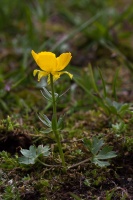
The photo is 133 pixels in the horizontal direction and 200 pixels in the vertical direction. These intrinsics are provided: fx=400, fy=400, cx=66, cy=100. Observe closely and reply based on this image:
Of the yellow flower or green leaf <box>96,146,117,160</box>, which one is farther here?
green leaf <box>96,146,117,160</box>

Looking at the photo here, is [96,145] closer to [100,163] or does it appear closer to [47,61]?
[100,163]

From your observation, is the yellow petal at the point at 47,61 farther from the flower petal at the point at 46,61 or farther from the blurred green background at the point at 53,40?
the blurred green background at the point at 53,40

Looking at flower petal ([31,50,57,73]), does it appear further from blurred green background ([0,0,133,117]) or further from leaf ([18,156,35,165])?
blurred green background ([0,0,133,117])

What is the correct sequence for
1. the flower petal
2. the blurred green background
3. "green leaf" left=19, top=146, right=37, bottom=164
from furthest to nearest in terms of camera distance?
the blurred green background < "green leaf" left=19, top=146, right=37, bottom=164 < the flower petal

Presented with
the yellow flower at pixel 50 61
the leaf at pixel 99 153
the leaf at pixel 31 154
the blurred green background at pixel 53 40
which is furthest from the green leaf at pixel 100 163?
the blurred green background at pixel 53 40

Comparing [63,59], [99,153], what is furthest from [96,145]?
[63,59]

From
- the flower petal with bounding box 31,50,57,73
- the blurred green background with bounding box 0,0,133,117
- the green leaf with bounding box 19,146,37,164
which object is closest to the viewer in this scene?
the flower petal with bounding box 31,50,57,73

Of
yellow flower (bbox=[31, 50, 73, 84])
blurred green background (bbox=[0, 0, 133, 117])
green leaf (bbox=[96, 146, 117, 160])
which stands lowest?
green leaf (bbox=[96, 146, 117, 160])

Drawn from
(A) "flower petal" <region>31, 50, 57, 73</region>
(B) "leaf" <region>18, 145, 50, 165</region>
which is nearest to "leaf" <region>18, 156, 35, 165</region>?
(B) "leaf" <region>18, 145, 50, 165</region>
